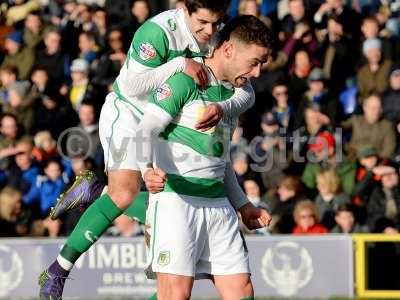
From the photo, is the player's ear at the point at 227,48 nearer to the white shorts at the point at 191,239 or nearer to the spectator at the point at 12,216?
the white shorts at the point at 191,239

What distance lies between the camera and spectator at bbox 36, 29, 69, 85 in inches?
578

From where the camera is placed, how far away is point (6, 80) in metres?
14.7

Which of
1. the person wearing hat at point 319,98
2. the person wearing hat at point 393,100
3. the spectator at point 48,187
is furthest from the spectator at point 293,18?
the spectator at point 48,187

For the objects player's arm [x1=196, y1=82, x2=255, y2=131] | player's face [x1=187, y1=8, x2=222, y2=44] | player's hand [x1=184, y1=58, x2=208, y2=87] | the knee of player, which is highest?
player's face [x1=187, y1=8, x2=222, y2=44]

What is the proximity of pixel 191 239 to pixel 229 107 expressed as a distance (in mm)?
768

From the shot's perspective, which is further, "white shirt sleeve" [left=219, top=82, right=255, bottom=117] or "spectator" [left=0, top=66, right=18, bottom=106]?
"spectator" [left=0, top=66, right=18, bottom=106]

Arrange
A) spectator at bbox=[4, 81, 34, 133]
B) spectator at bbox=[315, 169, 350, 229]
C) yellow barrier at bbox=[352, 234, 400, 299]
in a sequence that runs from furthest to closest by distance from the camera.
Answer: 1. spectator at bbox=[4, 81, 34, 133]
2. spectator at bbox=[315, 169, 350, 229]
3. yellow barrier at bbox=[352, 234, 400, 299]

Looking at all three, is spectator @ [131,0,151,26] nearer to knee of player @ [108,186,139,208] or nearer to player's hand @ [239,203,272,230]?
knee of player @ [108,186,139,208]

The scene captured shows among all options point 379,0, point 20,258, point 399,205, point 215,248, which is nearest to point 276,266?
point 399,205

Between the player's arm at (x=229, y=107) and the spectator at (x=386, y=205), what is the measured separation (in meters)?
5.77

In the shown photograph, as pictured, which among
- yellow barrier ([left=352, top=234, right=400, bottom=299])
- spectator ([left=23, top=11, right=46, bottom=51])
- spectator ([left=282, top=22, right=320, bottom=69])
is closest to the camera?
yellow barrier ([left=352, top=234, right=400, bottom=299])

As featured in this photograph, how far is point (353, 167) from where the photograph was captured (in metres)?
12.8

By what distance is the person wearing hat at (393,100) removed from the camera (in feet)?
42.5

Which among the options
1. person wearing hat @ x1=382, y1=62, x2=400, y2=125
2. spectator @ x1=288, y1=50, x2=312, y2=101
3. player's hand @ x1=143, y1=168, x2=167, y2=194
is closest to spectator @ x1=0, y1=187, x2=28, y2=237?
spectator @ x1=288, y1=50, x2=312, y2=101
